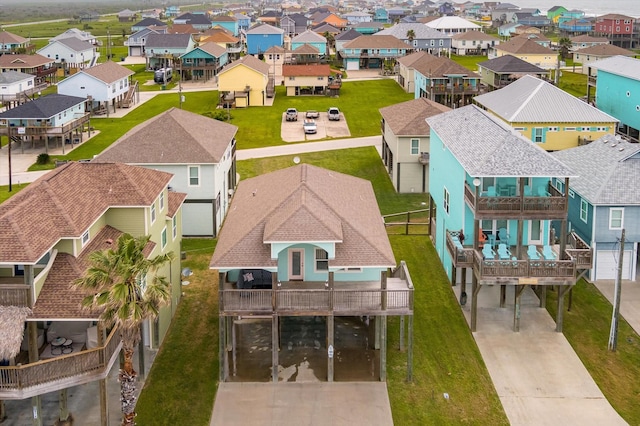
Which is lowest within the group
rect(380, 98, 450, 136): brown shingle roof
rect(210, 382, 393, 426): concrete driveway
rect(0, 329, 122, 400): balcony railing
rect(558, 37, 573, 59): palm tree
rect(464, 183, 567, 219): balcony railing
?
rect(210, 382, 393, 426): concrete driveway

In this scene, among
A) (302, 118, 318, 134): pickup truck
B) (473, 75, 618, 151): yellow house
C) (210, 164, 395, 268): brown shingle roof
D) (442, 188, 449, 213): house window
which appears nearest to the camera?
(210, 164, 395, 268): brown shingle roof

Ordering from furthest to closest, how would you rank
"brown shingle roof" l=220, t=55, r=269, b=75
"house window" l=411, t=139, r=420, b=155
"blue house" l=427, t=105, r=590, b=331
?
"brown shingle roof" l=220, t=55, r=269, b=75, "house window" l=411, t=139, r=420, b=155, "blue house" l=427, t=105, r=590, b=331

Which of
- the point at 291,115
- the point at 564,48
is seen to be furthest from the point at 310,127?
the point at 564,48

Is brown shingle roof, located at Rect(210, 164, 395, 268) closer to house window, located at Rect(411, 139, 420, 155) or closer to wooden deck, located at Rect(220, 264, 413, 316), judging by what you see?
wooden deck, located at Rect(220, 264, 413, 316)

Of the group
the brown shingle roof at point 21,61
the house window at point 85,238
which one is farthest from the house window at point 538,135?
the brown shingle roof at point 21,61

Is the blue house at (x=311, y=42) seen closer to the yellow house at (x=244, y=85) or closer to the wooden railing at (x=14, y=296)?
the yellow house at (x=244, y=85)

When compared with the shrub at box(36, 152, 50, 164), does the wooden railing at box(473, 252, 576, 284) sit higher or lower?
higher

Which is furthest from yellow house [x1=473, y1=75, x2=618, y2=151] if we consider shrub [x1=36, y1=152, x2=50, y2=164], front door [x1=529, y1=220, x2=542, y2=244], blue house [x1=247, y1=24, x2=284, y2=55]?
blue house [x1=247, y1=24, x2=284, y2=55]
